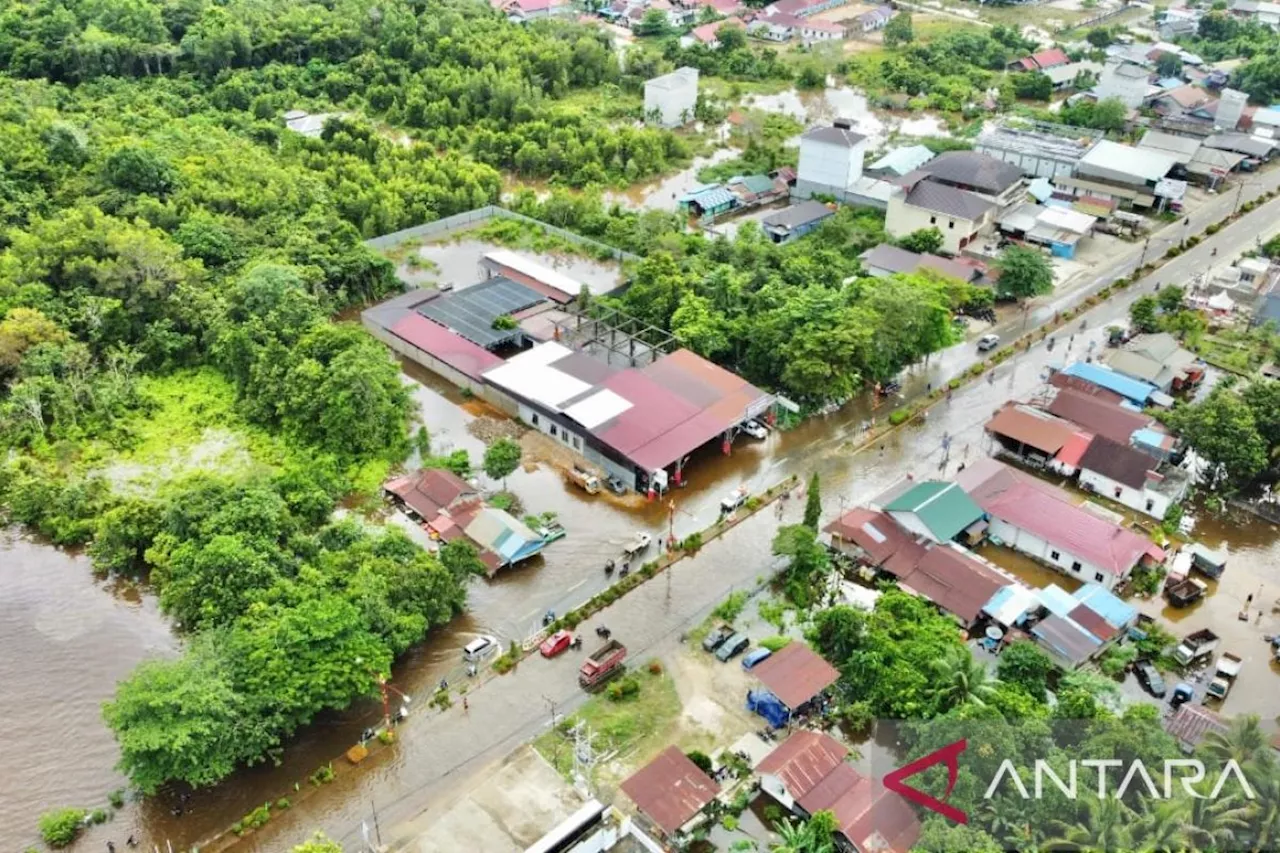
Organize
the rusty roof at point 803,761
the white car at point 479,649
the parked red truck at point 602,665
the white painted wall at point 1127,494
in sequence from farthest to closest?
the white painted wall at point 1127,494
the white car at point 479,649
the parked red truck at point 602,665
the rusty roof at point 803,761

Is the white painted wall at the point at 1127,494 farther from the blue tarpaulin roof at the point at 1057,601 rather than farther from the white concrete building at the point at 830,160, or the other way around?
the white concrete building at the point at 830,160

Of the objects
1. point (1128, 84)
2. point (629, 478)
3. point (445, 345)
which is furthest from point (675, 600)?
point (1128, 84)

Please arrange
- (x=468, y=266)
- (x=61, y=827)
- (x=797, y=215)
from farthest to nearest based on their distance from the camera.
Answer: (x=797, y=215), (x=468, y=266), (x=61, y=827)

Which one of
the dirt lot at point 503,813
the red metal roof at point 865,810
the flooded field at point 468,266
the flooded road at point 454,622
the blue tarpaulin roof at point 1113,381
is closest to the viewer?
the dirt lot at point 503,813

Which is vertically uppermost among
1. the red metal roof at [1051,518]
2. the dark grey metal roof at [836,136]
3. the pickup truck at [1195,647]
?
the dark grey metal roof at [836,136]

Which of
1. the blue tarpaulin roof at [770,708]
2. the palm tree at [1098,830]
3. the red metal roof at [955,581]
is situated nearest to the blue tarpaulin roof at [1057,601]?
the red metal roof at [955,581]

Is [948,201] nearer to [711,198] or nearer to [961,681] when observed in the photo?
[711,198]

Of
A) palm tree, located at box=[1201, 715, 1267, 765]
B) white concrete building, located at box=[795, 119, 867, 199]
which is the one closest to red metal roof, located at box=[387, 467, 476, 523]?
palm tree, located at box=[1201, 715, 1267, 765]
